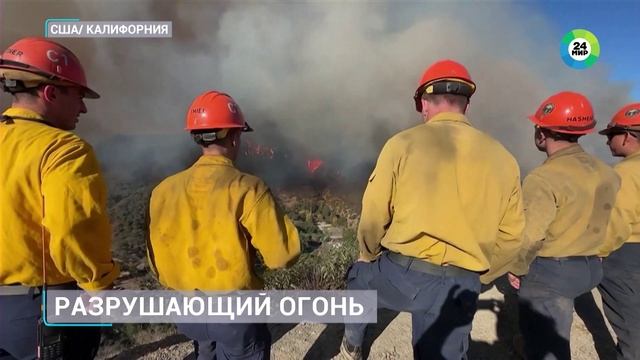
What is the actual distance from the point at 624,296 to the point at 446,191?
1763 millimetres

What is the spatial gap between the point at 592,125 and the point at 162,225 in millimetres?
2465

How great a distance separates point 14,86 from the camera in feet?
4.84

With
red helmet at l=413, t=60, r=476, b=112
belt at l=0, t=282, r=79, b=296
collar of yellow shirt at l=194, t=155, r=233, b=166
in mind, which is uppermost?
red helmet at l=413, t=60, r=476, b=112

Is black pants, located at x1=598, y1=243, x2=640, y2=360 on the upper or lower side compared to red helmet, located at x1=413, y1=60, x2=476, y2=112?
lower

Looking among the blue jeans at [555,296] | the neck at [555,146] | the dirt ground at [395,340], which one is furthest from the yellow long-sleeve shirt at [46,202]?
the neck at [555,146]

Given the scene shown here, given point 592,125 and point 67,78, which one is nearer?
point 67,78

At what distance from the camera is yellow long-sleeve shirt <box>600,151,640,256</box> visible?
7.70 ft

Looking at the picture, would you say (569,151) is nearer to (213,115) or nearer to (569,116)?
(569,116)

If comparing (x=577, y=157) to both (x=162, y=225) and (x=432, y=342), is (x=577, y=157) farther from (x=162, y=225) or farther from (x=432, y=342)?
(x=162, y=225)

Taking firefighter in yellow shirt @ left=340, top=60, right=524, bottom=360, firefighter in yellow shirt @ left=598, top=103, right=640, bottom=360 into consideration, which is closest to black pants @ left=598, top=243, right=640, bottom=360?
firefighter in yellow shirt @ left=598, top=103, right=640, bottom=360

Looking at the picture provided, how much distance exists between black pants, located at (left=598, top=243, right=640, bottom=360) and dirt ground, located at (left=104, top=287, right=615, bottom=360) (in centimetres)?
59

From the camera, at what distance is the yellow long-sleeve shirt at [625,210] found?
235 centimetres

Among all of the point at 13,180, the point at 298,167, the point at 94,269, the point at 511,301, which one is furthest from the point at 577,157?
the point at 298,167

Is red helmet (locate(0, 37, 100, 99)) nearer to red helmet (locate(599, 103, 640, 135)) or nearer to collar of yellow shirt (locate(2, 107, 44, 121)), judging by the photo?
collar of yellow shirt (locate(2, 107, 44, 121))
